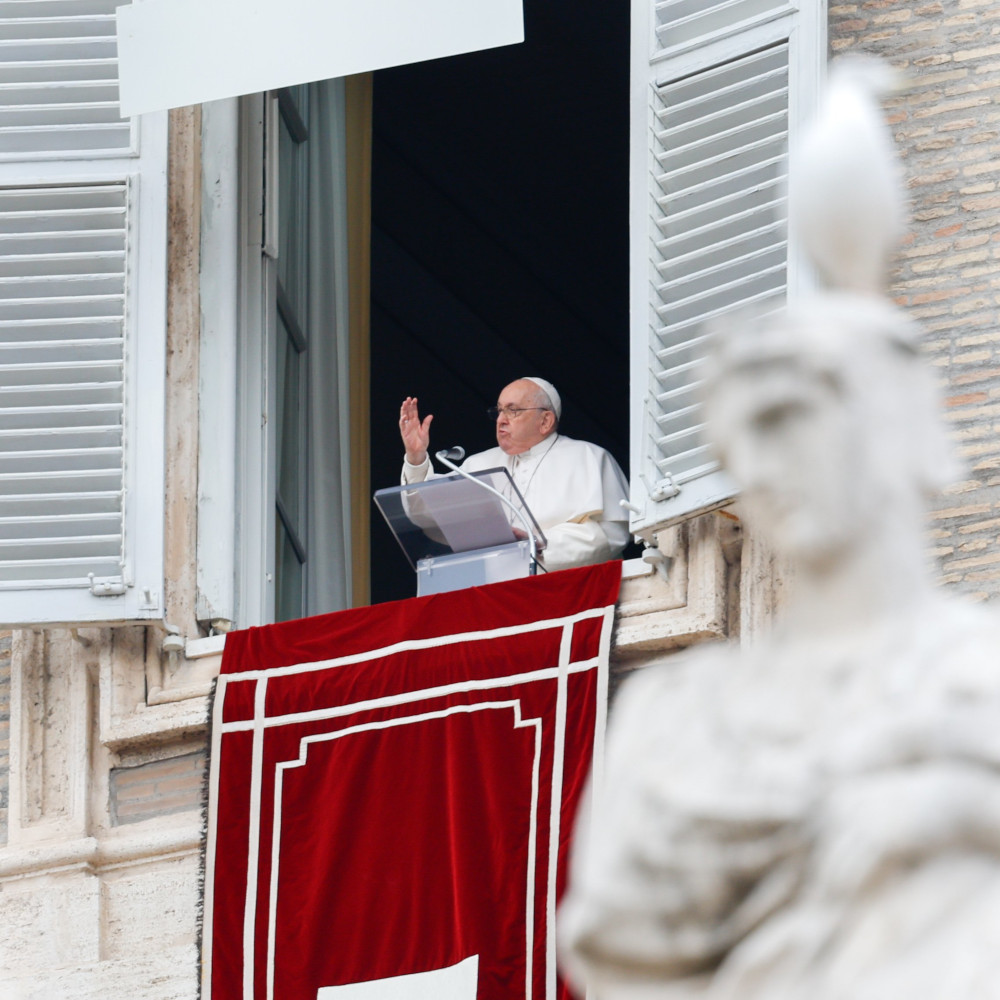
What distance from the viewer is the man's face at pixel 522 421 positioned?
8.71 m

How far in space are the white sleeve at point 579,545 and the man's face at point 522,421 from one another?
59 cm

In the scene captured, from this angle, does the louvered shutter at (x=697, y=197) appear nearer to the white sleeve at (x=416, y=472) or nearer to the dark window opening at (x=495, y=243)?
the white sleeve at (x=416, y=472)

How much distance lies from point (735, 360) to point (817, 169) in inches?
7.1

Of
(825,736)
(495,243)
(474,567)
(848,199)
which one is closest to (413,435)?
(474,567)

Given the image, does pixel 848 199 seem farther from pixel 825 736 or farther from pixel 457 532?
pixel 457 532

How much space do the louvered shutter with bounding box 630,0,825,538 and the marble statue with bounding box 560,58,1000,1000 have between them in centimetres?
482

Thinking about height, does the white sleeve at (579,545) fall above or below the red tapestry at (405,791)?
above

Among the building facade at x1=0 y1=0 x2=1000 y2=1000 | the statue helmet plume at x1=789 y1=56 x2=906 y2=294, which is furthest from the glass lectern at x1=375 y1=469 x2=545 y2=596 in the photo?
the statue helmet plume at x1=789 y1=56 x2=906 y2=294

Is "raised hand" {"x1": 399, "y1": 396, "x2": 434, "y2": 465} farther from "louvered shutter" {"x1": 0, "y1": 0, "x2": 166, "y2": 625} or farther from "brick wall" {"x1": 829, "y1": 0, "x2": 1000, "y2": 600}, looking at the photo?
"brick wall" {"x1": 829, "y1": 0, "x2": 1000, "y2": 600}

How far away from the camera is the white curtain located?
8.92 metres

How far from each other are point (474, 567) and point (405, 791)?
2.04 ft

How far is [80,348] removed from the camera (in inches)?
311

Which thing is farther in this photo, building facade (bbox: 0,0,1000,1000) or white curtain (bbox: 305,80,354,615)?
white curtain (bbox: 305,80,354,615)

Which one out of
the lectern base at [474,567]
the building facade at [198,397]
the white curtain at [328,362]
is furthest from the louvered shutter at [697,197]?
the white curtain at [328,362]
